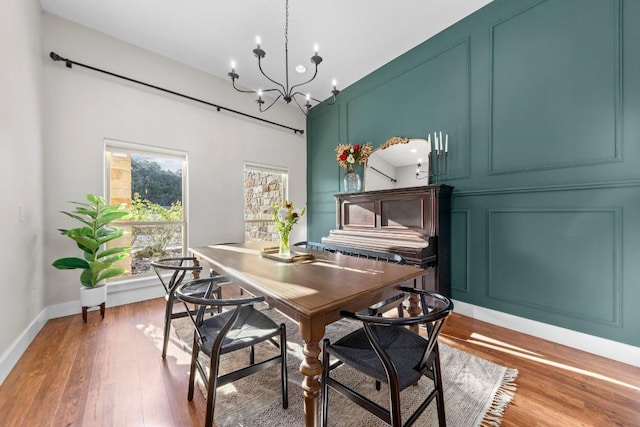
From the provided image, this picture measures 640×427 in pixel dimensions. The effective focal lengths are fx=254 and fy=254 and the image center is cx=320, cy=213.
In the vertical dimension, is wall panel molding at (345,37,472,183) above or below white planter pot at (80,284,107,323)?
above

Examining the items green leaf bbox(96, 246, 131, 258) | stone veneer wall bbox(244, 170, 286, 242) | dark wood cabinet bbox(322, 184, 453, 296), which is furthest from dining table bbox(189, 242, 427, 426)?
stone veneer wall bbox(244, 170, 286, 242)

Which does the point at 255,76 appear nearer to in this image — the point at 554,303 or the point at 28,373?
the point at 28,373

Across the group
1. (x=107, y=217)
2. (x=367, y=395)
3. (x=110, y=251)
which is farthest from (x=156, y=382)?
(x=107, y=217)

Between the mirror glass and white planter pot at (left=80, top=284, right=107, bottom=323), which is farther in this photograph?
the mirror glass

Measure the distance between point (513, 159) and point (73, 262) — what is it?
4.41 m

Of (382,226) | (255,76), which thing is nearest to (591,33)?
(382,226)

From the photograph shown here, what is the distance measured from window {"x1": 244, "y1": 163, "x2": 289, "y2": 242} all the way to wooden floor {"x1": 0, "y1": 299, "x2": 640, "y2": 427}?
2.21 meters

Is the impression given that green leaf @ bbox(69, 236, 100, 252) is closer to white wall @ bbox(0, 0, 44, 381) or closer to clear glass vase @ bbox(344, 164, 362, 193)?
white wall @ bbox(0, 0, 44, 381)

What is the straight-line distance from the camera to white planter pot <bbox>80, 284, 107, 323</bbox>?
2.58 metres

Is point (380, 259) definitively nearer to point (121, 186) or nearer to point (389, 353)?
point (389, 353)

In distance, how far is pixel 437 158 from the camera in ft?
9.76

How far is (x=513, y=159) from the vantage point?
242 cm

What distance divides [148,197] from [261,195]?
169cm

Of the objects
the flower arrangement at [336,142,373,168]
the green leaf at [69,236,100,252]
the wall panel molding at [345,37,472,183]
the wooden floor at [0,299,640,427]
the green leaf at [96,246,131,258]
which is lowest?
the wooden floor at [0,299,640,427]
